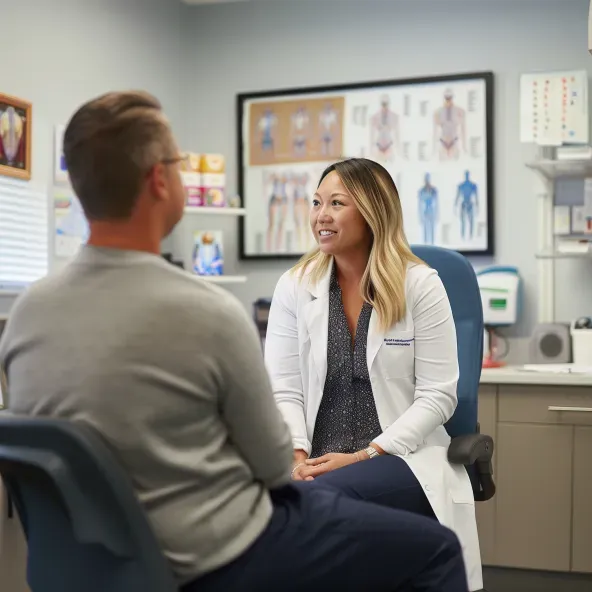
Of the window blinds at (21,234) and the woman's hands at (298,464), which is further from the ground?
the window blinds at (21,234)

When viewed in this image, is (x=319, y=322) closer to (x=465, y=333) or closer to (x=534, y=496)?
(x=465, y=333)

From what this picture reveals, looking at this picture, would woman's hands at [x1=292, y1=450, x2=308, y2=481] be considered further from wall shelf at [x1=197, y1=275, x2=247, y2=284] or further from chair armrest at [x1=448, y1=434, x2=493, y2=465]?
wall shelf at [x1=197, y1=275, x2=247, y2=284]

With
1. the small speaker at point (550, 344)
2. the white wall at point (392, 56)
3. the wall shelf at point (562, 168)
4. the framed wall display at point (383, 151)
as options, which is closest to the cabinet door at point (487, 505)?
the small speaker at point (550, 344)

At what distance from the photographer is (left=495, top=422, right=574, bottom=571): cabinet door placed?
3158mm

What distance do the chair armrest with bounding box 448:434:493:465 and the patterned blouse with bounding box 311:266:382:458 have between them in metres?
0.18

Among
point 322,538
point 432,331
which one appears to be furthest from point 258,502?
point 432,331

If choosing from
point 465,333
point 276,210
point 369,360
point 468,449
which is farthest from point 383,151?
point 468,449

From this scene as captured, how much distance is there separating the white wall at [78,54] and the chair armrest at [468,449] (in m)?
1.82

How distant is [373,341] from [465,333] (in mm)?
332

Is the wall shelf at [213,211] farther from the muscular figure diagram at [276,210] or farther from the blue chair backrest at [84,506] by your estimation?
the blue chair backrest at [84,506]

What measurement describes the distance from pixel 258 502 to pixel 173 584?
171mm

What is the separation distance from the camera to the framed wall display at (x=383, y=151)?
3834 millimetres

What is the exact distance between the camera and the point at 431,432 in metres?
2.13

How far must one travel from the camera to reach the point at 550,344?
3.57 meters
